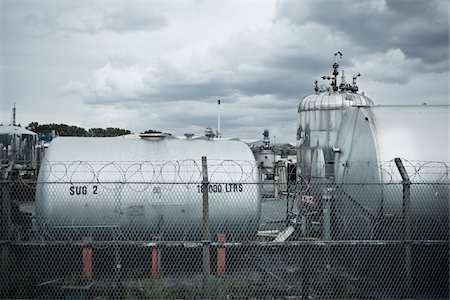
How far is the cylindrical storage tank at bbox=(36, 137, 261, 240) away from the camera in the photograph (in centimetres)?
1074

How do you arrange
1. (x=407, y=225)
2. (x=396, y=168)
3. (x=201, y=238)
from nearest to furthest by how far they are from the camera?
(x=407, y=225) → (x=396, y=168) → (x=201, y=238)

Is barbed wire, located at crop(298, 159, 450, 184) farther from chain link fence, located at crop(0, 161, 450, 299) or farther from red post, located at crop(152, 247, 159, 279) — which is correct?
red post, located at crop(152, 247, 159, 279)

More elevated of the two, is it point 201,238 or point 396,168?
point 396,168

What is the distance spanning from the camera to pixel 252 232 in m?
11.6

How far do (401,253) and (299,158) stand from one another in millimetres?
17484

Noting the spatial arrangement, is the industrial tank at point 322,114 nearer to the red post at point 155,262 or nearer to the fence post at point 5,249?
the red post at point 155,262

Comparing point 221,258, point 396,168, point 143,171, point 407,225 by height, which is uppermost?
point 396,168

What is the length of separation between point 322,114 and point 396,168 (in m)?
15.3

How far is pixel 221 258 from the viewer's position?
10.8 meters

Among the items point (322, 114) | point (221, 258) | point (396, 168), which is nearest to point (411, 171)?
point (396, 168)

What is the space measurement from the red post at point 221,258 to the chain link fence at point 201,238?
24 millimetres

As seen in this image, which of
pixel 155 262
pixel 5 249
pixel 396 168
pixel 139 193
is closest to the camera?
pixel 5 249

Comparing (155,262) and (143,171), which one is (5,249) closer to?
(155,262)

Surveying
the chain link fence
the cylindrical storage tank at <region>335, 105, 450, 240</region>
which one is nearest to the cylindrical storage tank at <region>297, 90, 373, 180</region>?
the cylindrical storage tank at <region>335, 105, 450, 240</region>
